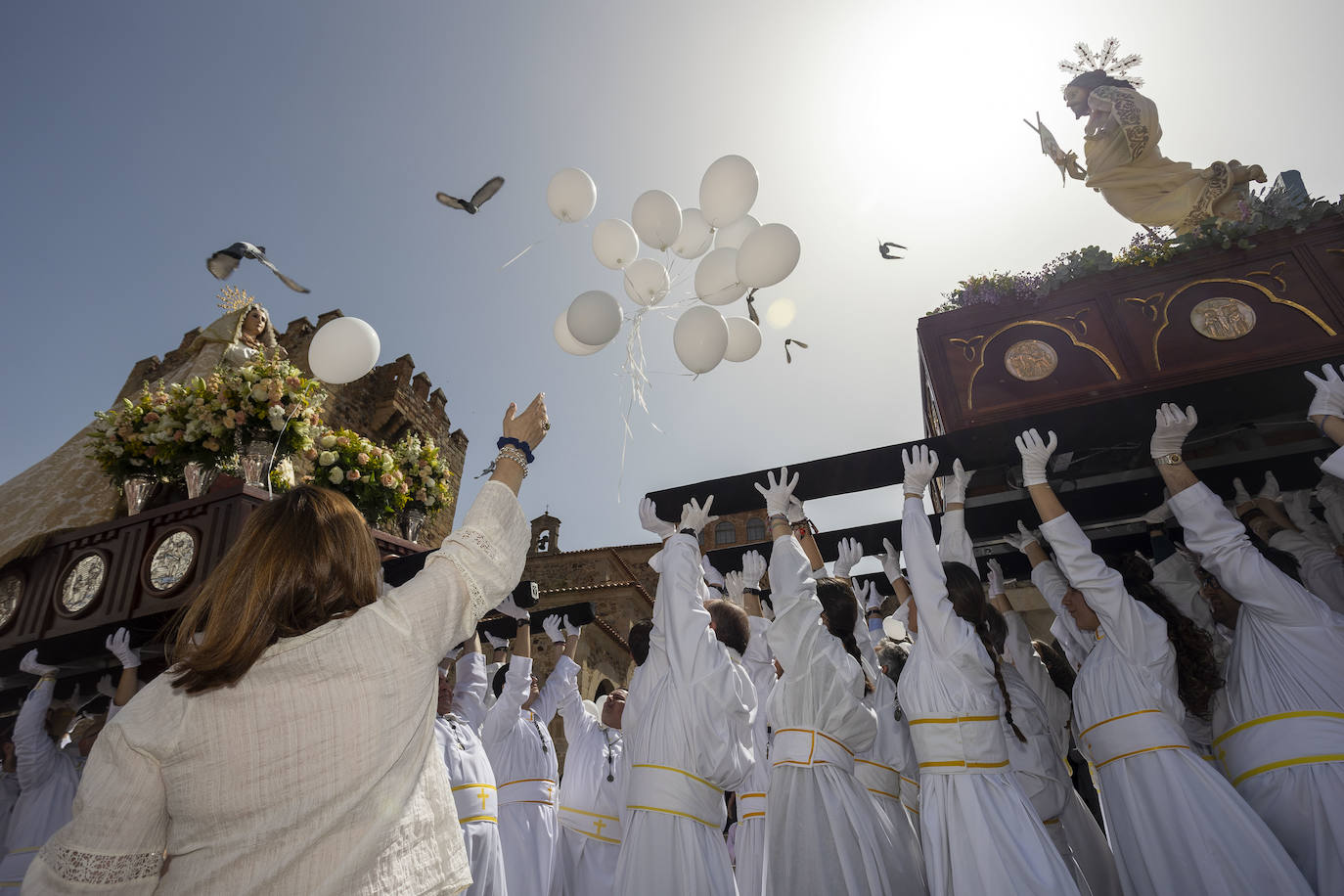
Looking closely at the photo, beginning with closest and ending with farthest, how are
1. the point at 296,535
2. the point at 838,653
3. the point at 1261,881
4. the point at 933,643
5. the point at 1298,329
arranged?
the point at 296,535 → the point at 1261,881 → the point at 933,643 → the point at 838,653 → the point at 1298,329

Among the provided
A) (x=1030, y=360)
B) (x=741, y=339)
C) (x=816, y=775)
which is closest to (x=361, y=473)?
(x=741, y=339)

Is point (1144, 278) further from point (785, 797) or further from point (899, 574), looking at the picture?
point (785, 797)

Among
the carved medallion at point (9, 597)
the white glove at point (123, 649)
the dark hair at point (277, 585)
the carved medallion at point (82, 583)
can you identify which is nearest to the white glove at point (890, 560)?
the dark hair at point (277, 585)

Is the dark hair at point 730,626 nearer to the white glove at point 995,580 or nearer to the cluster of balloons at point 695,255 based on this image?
the cluster of balloons at point 695,255

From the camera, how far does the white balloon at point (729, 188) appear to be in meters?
5.53

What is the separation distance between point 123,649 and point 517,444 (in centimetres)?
485

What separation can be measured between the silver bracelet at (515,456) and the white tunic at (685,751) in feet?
6.72

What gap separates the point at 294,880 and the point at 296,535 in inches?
27.2

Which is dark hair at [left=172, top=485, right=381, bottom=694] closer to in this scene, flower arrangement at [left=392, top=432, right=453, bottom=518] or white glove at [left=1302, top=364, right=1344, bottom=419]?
flower arrangement at [left=392, top=432, right=453, bottom=518]

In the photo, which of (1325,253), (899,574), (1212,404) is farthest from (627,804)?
(1325,253)

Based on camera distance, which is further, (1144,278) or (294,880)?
(1144,278)

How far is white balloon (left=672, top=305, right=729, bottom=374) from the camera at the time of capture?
195 inches

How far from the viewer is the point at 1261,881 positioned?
113 inches

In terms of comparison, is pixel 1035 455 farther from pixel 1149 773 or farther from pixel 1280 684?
pixel 1149 773
